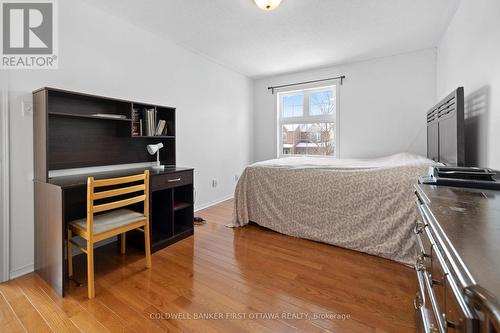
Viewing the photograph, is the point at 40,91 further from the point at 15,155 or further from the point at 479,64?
the point at 479,64

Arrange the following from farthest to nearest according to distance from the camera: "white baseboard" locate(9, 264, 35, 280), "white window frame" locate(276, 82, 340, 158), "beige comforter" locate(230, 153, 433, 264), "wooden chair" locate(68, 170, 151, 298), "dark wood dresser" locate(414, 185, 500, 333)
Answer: "white window frame" locate(276, 82, 340, 158)
"beige comforter" locate(230, 153, 433, 264)
"white baseboard" locate(9, 264, 35, 280)
"wooden chair" locate(68, 170, 151, 298)
"dark wood dresser" locate(414, 185, 500, 333)

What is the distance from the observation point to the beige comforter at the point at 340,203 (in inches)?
81.7

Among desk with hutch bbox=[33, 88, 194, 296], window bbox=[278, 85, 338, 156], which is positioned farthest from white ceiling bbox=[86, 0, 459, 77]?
desk with hutch bbox=[33, 88, 194, 296]

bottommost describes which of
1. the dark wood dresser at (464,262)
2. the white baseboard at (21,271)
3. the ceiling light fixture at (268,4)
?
the white baseboard at (21,271)

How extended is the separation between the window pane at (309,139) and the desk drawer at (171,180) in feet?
8.56

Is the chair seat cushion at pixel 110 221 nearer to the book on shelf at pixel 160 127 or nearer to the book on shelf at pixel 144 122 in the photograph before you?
the book on shelf at pixel 144 122

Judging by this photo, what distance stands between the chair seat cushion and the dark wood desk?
0.11 m

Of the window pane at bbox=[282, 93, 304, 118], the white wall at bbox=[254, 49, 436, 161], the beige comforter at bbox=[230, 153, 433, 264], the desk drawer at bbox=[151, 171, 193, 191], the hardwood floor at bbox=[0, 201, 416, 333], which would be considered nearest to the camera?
the hardwood floor at bbox=[0, 201, 416, 333]

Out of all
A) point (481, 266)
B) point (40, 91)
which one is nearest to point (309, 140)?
point (40, 91)

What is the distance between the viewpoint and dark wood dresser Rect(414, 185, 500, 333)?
388mm

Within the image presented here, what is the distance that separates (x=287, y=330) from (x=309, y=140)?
3640 mm

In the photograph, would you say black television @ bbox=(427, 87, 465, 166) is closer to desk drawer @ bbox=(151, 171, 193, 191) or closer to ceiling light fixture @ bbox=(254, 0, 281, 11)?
ceiling light fixture @ bbox=(254, 0, 281, 11)

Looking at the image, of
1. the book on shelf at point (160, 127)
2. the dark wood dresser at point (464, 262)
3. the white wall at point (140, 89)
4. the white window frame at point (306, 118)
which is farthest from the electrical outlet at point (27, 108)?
the white window frame at point (306, 118)

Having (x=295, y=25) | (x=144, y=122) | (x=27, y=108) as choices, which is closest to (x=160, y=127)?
(x=144, y=122)
